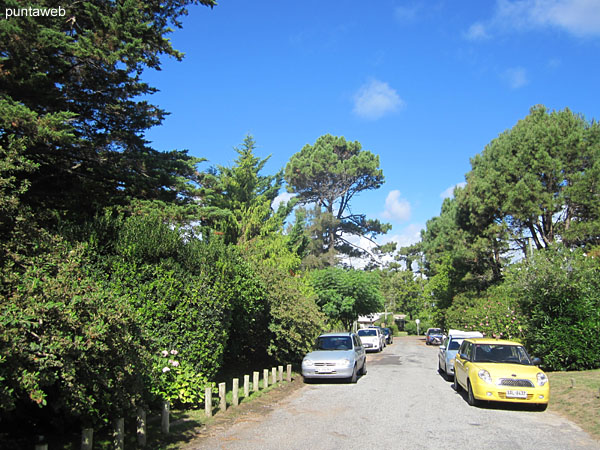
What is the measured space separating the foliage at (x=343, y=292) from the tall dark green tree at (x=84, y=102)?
17.9m

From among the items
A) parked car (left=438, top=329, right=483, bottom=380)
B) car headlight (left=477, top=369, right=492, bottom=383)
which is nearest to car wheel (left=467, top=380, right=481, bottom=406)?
car headlight (left=477, top=369, right=492, bottom=383)

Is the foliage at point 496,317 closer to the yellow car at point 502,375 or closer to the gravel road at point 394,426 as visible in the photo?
the yellow car at point 502,375

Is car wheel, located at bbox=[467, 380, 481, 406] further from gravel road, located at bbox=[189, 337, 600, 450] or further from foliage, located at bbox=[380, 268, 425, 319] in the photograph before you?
foliage, located at bbox=[380, 268, 425, 319]

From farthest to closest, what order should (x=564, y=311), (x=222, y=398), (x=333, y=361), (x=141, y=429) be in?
(x=564, y=311) < (x=333, y=361) < (x=222, y=398) < (x=141, y=429)

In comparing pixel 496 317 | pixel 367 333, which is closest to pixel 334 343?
pixel 496 317

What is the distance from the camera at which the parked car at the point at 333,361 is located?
14820 mm

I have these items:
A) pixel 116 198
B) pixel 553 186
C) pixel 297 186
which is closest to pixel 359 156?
pixel 297 186

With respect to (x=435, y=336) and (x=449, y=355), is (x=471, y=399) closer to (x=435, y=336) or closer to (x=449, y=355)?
(x=449, y=355)

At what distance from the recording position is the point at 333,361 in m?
14.9

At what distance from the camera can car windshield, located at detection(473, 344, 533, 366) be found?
38.2ft

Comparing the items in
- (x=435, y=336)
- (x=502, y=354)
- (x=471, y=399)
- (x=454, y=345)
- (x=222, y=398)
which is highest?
(x=502, y=354)

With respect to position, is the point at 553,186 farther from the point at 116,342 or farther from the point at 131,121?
the point at 116,342

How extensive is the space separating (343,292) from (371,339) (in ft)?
14.8

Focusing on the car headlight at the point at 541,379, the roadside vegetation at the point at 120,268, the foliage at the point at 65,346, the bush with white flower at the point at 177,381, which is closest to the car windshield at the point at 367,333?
the roadside vegetation at the point at 120,268
